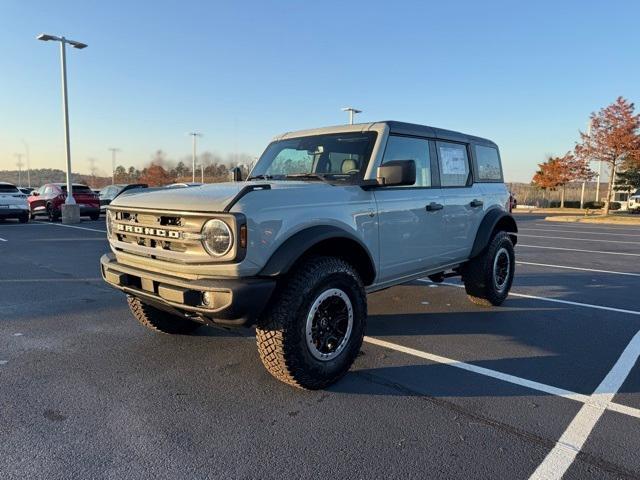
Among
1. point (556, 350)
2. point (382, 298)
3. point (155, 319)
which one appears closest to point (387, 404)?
point (556, 350)

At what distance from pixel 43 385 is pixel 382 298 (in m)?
3.92

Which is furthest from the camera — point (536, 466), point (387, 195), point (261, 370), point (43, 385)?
point (387, 195)

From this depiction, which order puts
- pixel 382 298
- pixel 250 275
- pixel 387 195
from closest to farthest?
pixel 250 275 < pixel 387 195 < pixel 382 298

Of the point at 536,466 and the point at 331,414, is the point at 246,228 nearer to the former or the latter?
the point at 331,414

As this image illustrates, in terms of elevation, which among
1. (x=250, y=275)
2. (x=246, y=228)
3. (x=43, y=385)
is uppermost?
(x=246, y=228)

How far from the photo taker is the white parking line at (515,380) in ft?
10.3

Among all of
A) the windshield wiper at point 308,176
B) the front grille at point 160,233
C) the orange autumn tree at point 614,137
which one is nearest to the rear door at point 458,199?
the windshield wiper at point 308,176

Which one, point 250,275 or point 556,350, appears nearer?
point 250,275

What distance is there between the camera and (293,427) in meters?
2.82

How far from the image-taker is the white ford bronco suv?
3.02 meters

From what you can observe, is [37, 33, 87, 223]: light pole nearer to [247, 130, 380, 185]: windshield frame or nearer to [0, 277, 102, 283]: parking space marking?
[0, 277, 102, 283]: parking space marking

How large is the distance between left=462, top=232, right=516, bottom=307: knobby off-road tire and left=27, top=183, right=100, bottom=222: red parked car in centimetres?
1766

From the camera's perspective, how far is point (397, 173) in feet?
12.0

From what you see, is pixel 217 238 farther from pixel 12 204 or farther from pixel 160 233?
pixel 12 204
